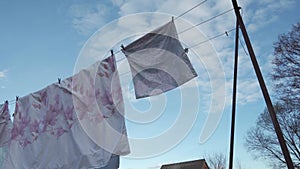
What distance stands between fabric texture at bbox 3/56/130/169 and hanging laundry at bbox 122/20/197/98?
21cm

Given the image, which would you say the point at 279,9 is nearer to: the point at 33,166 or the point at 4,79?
the point at 33,166

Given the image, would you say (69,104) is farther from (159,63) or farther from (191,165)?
(191,165)

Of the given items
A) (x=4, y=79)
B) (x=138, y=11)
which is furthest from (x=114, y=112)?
(x=4, y=79)

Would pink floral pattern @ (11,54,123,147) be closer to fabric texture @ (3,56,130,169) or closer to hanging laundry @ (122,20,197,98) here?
fabric texture @ (3,56,130,169)

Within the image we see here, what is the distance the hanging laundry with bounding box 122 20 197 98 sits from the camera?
215 centimetres

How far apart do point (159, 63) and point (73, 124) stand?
38.0 inches

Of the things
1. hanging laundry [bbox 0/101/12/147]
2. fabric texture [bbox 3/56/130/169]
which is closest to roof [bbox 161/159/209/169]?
hanging laundry [bbox 0/101/12/147]

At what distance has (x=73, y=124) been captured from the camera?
8.70 feet

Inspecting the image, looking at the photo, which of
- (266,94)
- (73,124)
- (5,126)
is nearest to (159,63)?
(266,94)

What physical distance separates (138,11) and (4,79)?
2.35 metres

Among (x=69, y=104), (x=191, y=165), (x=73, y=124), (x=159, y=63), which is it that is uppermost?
(x=159, y=63)

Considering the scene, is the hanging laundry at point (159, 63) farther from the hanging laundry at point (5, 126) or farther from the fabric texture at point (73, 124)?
the hanging laundry at point (5, 126)

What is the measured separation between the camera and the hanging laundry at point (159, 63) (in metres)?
2.15

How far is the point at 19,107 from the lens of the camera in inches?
129
